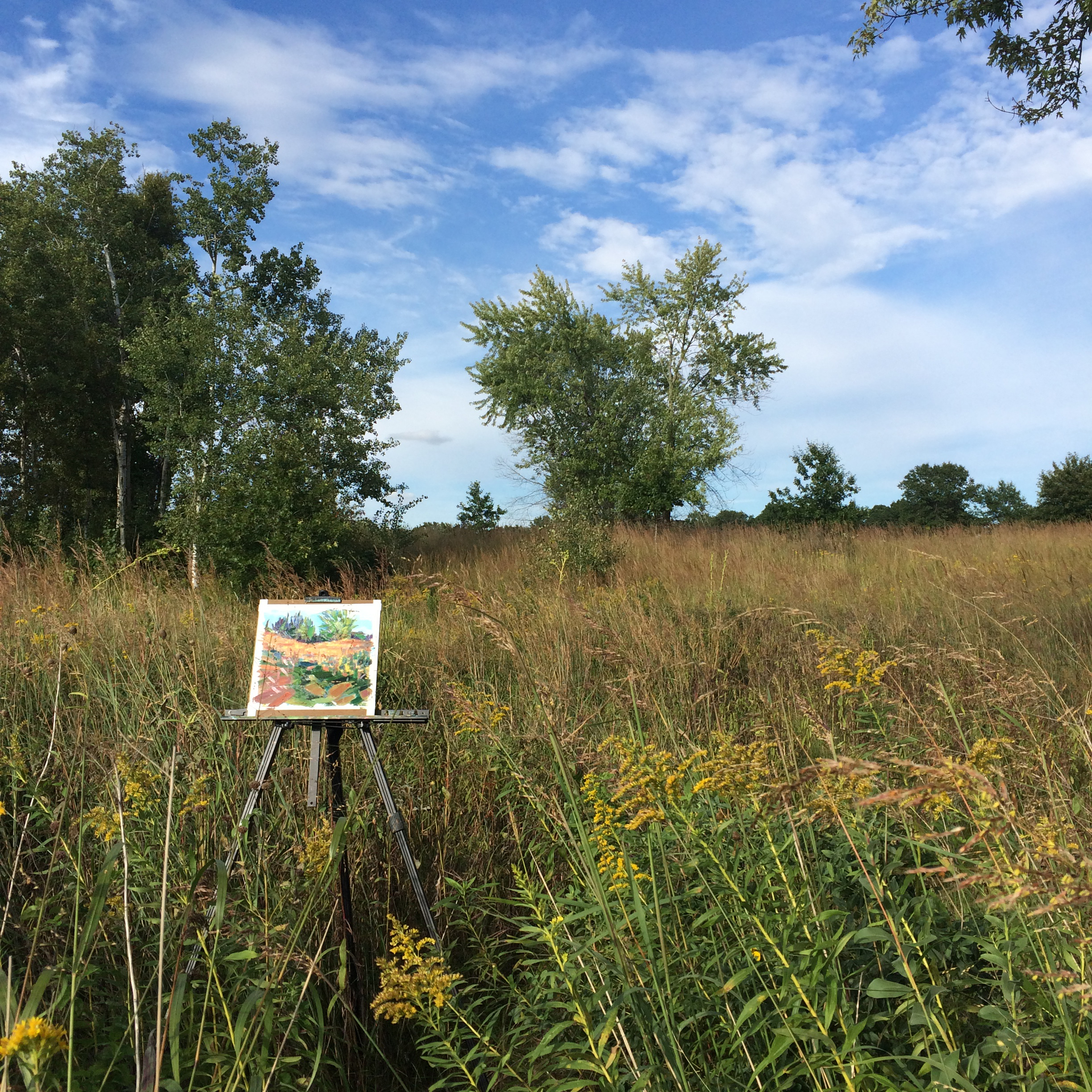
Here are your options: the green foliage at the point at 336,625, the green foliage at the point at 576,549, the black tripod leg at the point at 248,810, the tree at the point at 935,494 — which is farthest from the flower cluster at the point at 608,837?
the tree at the point at 935,494

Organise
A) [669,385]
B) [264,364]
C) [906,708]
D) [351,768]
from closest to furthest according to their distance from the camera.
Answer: [906,708] < [351,768] < [264,364] < [669,385]

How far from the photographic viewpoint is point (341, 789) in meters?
3.08

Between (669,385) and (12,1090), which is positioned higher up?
(669,385)

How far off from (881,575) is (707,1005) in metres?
8.64

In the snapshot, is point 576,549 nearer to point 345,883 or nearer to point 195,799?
point 345,883

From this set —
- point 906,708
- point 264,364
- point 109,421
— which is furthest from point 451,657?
point 109,421

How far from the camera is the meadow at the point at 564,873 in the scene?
1.61 m

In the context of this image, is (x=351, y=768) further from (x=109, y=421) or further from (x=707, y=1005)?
(x=109, y=421)

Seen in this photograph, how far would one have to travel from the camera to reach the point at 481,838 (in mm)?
3594

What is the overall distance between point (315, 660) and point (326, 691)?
143mm

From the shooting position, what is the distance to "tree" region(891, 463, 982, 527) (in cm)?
3694

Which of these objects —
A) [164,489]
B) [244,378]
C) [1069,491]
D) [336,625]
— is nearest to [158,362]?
[244,378]

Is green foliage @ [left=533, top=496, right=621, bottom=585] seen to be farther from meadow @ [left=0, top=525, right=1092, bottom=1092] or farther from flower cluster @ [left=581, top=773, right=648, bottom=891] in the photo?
flower cluster @ [left=581, top=773, right=648, bottom=891]

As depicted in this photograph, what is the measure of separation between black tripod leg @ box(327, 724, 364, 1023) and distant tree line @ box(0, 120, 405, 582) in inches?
420
